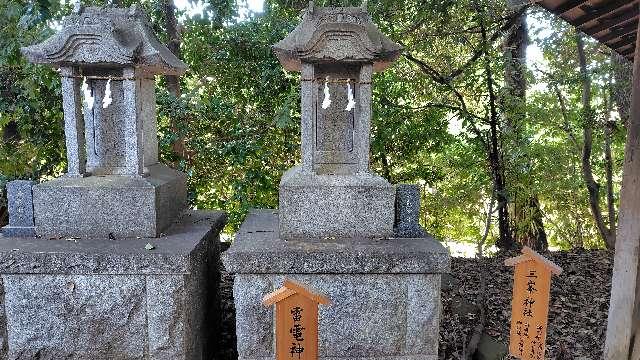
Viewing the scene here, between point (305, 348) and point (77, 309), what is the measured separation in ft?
6.36

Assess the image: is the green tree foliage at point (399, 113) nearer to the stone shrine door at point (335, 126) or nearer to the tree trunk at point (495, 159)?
the tree trunk at point (495, 159)

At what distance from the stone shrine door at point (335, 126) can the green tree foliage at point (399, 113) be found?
6.45 ft

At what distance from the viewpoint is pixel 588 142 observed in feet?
24.0

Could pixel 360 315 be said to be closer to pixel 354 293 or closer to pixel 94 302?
pixel 354 293

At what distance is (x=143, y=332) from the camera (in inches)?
133

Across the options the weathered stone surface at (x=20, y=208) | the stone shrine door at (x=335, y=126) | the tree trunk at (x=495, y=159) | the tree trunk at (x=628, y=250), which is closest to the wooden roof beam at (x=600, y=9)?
the tree trunk at (x=628, y=250)

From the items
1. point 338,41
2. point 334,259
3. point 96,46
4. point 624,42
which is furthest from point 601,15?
point 96,46

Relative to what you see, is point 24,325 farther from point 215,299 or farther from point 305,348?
point 305,348

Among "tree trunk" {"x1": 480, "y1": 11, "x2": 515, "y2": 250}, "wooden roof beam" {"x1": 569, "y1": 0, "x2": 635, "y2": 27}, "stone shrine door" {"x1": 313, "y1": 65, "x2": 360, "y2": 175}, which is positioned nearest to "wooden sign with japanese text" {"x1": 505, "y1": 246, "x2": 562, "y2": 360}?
"stone shrine door" {"x1": 313, "y1": 65, "x2": 360, "y2": 175}

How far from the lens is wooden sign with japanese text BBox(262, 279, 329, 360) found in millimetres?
2264

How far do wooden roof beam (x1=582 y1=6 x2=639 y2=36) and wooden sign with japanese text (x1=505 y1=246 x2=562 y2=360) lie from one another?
235 cm

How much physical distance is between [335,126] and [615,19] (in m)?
2.50

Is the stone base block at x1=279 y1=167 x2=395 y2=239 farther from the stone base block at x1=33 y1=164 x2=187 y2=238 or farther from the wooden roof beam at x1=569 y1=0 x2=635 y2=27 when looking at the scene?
the wooden roof beam at x1=569 y1=0 x2=635 y2=27

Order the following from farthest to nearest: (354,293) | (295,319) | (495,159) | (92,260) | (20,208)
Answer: (495,159) → (20,208) → (354,293) → (92,260) → (295,319)
